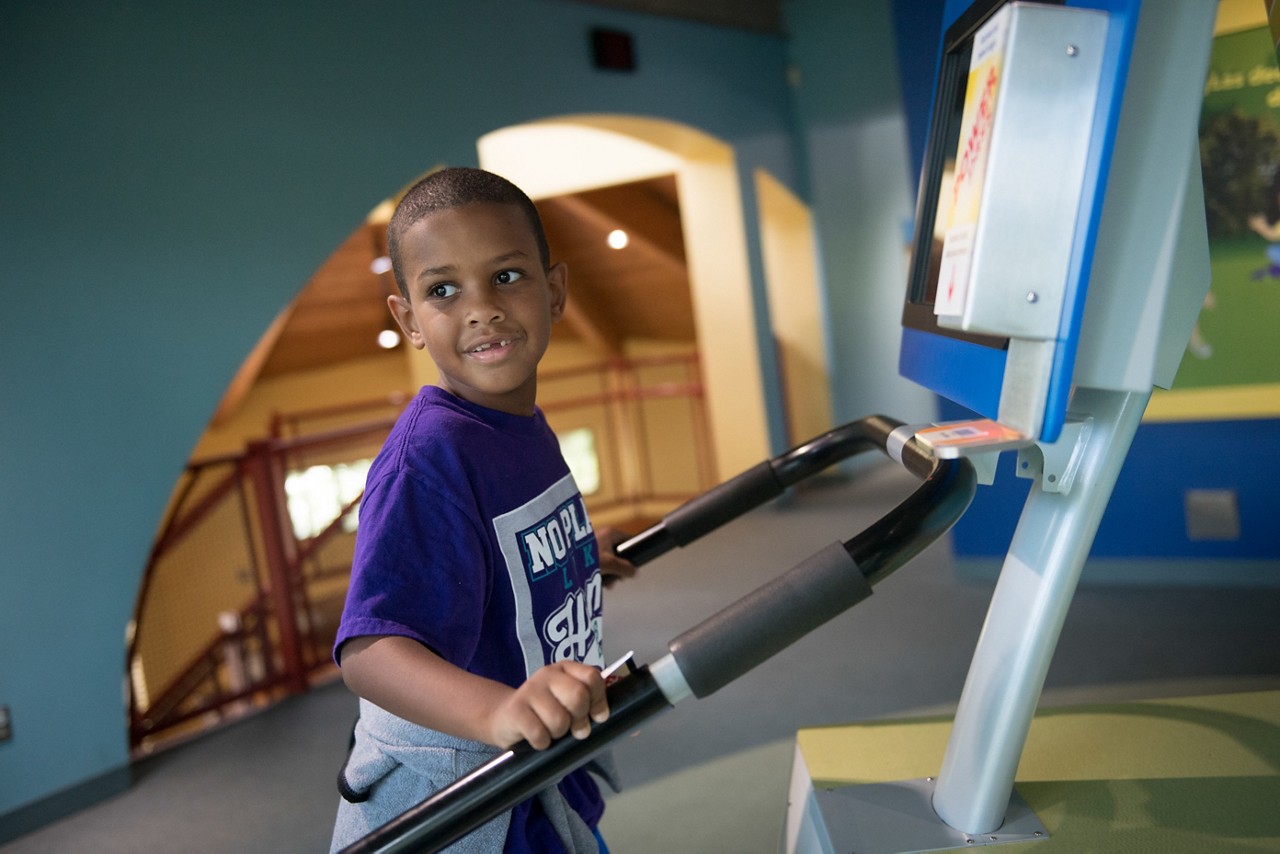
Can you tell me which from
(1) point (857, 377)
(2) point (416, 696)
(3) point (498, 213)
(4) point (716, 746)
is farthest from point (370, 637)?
(1) point (857, 377)

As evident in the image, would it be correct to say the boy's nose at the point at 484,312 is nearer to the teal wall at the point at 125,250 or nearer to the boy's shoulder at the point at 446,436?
the boy's shoulder at the point at 446,436

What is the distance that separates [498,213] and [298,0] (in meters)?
3.03

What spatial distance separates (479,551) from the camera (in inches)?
41.1

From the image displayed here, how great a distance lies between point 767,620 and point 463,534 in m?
0.34

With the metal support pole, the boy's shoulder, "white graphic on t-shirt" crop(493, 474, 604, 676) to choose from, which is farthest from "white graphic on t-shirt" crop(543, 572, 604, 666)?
the metal support pole

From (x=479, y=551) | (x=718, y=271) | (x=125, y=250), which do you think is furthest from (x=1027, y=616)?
(x=718, y=271)

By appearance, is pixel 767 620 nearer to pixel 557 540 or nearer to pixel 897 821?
pixel 557 540

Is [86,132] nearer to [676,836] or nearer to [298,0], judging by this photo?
[298,0]

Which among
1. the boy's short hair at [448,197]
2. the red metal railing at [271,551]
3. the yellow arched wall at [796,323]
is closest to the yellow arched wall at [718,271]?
the red metal railing at [271,551]

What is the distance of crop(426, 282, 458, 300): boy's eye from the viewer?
1.12 metres

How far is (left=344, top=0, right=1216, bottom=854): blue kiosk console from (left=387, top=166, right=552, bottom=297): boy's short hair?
1.58 feet

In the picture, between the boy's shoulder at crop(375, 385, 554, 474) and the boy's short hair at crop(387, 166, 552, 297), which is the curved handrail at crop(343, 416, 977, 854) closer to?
the boy's shoulder at crop(375, 385, 554, 474)

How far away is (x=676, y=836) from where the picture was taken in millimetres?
2334

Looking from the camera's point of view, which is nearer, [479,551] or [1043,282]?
[1043,282]
